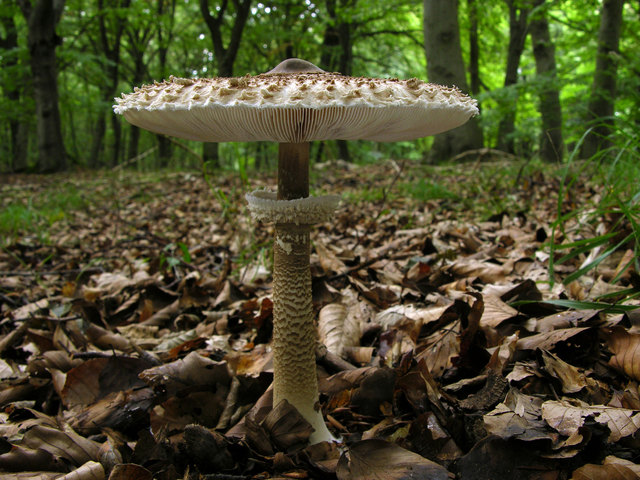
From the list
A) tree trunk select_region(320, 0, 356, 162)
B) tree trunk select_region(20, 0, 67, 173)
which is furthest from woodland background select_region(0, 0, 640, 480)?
tree trunk select_region(20, 0, 67, 173)

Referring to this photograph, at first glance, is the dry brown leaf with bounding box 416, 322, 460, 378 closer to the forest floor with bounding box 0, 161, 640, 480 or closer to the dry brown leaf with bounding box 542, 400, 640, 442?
the forest floor with bounding box 0, 161, 640, 480

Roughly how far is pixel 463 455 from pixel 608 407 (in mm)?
593

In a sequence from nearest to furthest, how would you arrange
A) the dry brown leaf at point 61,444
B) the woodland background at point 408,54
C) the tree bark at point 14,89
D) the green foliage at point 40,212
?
the dry brown leaf at point 61,444
the green foliage at point 40,212
the woodland background at point 408,54
the tree bark at point 14,89

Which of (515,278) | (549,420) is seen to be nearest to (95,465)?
(549,420)

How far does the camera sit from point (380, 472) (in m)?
1.65

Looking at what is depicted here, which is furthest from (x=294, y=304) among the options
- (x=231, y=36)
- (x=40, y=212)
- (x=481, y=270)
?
(x=231, y=36)

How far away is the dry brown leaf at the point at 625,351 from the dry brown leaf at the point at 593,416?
0.31 m

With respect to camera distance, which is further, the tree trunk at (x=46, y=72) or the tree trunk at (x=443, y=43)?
the tree trunk at (x=46, y=72)

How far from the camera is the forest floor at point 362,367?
167 centimetres

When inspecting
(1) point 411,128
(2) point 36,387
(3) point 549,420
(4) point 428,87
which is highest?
(4) point 428,87

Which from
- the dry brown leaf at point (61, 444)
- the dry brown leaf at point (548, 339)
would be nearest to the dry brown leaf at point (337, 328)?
the dry brown leaf at point (548, 339)

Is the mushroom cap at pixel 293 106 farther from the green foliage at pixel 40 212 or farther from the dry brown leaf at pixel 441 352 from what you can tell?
the green foliage at pixel 40 212

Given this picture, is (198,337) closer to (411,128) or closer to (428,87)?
(411,128)

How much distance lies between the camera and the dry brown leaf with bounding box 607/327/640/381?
71.6 inches
